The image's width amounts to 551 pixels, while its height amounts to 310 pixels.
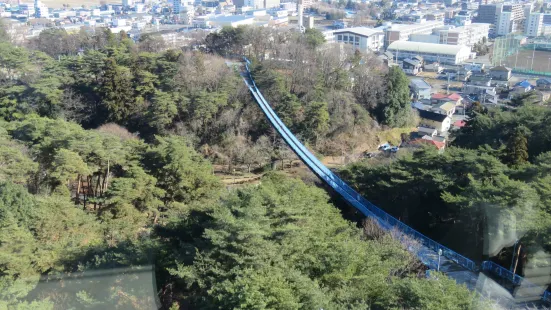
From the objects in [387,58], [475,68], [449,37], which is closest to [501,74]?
[475,68]

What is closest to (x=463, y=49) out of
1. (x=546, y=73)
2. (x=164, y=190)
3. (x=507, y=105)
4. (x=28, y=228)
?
(x=546, y=73)

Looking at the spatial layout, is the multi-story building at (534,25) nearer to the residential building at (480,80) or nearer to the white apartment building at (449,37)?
the white apartment building at (449,37)

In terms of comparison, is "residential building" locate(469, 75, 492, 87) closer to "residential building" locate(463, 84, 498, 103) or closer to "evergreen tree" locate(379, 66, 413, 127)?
"residential building" locate(463, 84, 498, 103)

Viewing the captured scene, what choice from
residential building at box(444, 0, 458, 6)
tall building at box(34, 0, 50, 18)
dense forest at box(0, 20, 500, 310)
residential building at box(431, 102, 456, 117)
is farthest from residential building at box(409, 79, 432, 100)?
residential building at box(444, 0, 458, 6)

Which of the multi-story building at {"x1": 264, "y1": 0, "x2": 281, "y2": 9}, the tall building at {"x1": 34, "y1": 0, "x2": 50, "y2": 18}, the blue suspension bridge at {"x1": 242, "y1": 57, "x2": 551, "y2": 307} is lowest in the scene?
the blue suspension bridge at {"x1": 242, "y1": 57, "x2": 551, "y2": 307}

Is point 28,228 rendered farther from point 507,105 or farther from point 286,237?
point 507,105

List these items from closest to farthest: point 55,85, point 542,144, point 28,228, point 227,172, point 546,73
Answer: point 28,228, point 542,144, point 227,172, point 55,85, point 546,73

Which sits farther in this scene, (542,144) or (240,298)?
(542,144)
